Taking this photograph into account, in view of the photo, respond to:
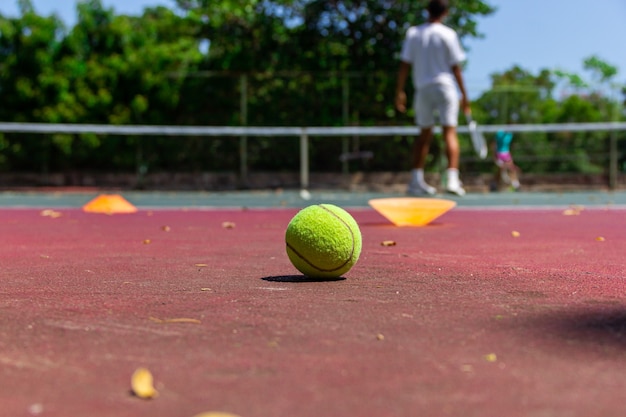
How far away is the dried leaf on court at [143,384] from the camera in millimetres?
1870

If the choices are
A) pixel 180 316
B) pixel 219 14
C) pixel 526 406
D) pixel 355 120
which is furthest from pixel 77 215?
pixel 219 14

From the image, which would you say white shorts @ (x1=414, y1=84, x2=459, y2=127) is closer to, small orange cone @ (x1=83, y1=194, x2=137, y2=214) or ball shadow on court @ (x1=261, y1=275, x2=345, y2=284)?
small orange cone @ (x1=83, y1=194, x2=137, y2=214)

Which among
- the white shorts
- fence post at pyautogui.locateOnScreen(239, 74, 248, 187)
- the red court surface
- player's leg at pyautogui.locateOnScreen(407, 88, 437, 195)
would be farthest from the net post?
the red court surface

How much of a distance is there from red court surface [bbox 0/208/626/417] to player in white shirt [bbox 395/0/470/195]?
5.17m

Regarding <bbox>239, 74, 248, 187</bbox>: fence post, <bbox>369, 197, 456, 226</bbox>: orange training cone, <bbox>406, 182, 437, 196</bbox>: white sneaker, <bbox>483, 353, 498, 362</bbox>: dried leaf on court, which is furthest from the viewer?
<bbox>239, 74, 248, 187</bbox>: fence post

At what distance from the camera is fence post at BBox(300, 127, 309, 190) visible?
48.2 feet

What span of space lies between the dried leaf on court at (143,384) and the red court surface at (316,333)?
21 millimetres

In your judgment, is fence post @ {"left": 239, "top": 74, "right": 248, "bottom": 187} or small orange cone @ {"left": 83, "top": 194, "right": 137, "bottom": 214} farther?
fence post @ {"left": 239, "top": 74, "right": 248, "bottom": 187}

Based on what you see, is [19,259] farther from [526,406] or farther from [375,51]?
[375,51]

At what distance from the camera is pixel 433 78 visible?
10281 millimetres

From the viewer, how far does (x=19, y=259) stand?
4.70 metres

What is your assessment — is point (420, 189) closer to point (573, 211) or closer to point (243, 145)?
point (573, 211)

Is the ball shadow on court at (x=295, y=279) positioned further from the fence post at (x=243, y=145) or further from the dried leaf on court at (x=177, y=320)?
the fence post at (x=243, y=145)

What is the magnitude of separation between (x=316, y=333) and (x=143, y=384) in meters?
0.72
